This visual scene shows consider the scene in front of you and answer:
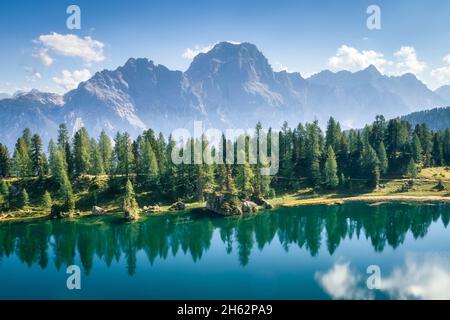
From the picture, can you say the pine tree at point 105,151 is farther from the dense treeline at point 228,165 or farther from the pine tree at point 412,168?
the pine tree at point 412,168

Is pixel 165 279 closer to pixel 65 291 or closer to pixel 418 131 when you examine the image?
pixel 65 291

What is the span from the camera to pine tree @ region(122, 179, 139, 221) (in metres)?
94.1

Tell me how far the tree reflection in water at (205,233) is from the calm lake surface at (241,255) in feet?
0.74

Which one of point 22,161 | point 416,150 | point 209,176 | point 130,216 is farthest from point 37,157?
point 416,150

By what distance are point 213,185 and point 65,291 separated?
2677 inches

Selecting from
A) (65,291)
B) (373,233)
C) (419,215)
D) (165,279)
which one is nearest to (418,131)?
(419,215)

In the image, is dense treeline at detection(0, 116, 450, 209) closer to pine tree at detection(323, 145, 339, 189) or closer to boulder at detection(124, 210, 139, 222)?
pine tree at detection(323, 145, 339, 189)

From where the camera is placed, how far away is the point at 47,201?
332 ft

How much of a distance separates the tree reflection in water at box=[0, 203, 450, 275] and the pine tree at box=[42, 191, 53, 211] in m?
8.12

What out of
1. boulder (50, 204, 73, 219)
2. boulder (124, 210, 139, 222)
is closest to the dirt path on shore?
boulder (124, 210, 139, 222)

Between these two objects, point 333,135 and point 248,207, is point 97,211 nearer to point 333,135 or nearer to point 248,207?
point 248,207

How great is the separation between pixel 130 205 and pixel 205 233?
26020 mm

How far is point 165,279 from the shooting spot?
181 feet
